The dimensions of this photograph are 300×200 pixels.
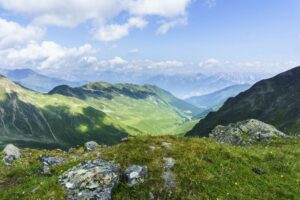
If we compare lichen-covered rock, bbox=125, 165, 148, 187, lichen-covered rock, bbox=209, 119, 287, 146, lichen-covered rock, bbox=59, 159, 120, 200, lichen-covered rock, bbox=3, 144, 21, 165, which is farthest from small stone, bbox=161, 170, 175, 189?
lichen-covered rock, bbox=209, 119, 287, 146

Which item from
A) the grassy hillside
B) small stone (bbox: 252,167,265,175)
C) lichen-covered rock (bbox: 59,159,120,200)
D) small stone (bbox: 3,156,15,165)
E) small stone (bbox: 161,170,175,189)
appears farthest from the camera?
small stone (bbox: 3,156,15,165)

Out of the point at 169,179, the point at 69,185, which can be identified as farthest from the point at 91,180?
the point at 169,179

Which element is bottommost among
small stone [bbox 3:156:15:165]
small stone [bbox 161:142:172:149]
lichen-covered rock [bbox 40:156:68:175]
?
small stone [bbox 3:156:15:165]

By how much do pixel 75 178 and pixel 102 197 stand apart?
2193 millimetres

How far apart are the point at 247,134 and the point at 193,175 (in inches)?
736

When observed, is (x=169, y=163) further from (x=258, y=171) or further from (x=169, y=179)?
(x=258, y=171)

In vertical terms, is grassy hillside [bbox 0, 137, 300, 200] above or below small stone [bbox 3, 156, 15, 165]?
above

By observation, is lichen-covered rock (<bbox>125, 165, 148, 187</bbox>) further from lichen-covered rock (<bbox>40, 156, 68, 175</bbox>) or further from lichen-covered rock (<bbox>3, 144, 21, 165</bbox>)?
lichen-covered rock (<bbox>3, 144, 21, 165</bbox>)

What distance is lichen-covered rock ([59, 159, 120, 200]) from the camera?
789 inches

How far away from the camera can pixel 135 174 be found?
21.4 metres


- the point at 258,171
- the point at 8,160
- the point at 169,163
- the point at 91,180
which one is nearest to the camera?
the point at 91,180

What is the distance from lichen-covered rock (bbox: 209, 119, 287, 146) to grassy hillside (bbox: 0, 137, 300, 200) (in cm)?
903

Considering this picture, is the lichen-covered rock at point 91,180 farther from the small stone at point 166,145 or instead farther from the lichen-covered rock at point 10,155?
the lichen-covered rock at point 10,155

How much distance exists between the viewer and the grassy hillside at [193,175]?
67.5 ft
